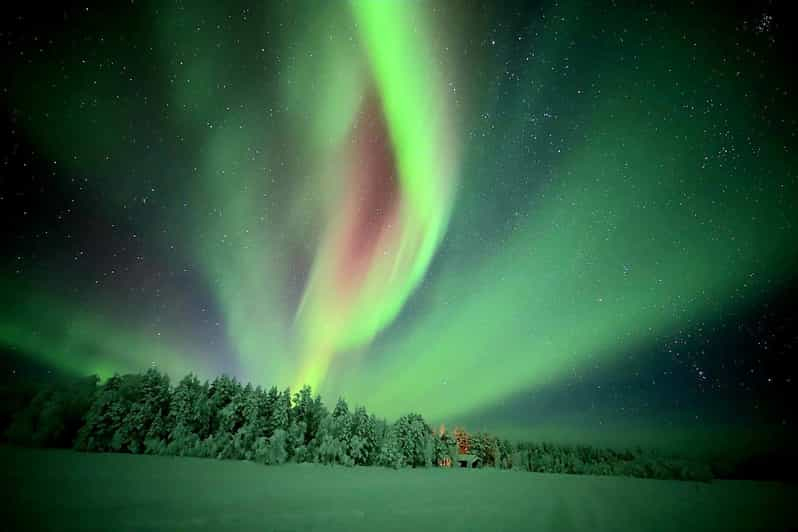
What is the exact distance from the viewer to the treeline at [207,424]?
151 feet

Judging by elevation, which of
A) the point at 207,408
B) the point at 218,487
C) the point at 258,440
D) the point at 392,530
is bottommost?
the point at 392,530

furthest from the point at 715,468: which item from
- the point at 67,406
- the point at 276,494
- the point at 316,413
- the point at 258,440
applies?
the point at 67,406

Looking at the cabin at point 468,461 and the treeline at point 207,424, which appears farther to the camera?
the cabin at point 468,461

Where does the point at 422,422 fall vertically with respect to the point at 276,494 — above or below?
above

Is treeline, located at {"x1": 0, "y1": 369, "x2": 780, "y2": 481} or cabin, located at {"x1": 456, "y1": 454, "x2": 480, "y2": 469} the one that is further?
cabin, located at {"x1": 456, "y1": 454, "x2": 480, "y2": 469}

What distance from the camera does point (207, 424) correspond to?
5900 centimetres

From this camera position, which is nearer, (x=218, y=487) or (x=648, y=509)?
(x=218, y=487)

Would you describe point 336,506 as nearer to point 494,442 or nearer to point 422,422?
point 422,422

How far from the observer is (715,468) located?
112 m

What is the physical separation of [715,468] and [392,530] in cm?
14058

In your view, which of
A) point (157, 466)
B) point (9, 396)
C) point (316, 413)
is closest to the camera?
point (157, 466)

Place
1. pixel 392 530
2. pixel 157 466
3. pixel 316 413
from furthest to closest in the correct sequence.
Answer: pixel 316 413 → pixel 157 466 → pixel 392 530

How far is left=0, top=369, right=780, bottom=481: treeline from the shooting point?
46.2 meters

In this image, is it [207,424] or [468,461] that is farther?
[468,461]
